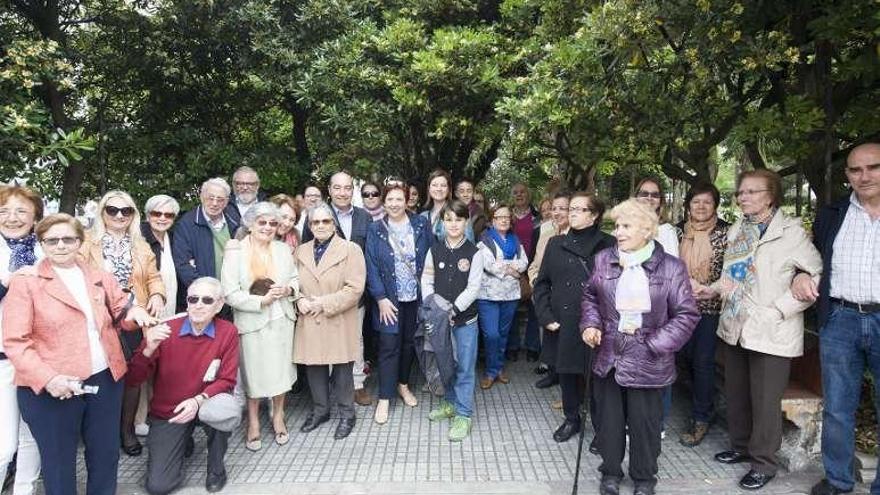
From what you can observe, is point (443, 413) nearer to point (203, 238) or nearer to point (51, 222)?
point (203, 238)

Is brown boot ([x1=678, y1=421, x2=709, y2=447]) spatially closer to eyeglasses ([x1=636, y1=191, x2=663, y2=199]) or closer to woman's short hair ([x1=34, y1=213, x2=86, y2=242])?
eyeglasses ([x1=636, y1=191, x2=663, y2=199])

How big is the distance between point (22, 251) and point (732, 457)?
5190 mm

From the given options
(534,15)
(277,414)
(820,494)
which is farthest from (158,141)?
(820,494)

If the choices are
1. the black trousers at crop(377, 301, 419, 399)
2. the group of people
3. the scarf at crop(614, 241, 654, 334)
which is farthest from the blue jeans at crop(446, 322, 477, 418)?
the scarf at crop(614, 241, 654, 334)

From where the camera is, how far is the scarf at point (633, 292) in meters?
3.48

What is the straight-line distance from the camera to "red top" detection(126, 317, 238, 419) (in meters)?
3.80

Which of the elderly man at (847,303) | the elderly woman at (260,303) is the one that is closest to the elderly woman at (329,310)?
the elderly woman at (260,303)

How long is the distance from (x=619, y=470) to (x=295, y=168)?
572 centimetres

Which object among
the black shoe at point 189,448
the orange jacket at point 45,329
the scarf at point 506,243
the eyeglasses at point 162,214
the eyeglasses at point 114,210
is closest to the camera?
the orange jacket at point 45,329

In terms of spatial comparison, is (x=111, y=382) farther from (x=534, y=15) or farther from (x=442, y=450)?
(x=534, y=15)

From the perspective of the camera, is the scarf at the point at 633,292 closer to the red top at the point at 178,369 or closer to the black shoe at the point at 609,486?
the black shoe at the point at 609,486

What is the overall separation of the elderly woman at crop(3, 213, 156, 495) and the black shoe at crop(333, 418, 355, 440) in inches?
65.2

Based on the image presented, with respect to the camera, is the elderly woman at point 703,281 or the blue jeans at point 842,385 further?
the elderly woman at point 703,281

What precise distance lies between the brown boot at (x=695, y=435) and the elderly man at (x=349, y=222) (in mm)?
2803
